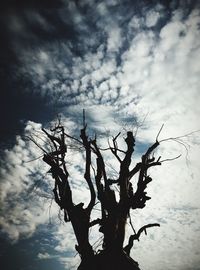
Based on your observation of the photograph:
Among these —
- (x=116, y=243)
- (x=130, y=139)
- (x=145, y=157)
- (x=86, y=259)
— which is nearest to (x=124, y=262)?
(x=116, y=243)

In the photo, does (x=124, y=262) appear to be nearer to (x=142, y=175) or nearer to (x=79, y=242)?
(x=79, y=242)

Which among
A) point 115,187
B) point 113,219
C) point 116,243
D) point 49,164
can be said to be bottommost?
point 116,243

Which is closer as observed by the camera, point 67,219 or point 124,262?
point 124,262

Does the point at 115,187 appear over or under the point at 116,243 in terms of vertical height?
over

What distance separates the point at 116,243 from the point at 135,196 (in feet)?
5.84

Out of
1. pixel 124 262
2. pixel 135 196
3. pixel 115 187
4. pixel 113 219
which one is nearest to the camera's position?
pixel 124 262

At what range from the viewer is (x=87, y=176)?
7.79 metres

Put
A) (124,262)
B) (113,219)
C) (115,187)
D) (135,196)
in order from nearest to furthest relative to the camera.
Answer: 1. (124,262)
2. (113,219)
3. (135,196)
4. (115,187)

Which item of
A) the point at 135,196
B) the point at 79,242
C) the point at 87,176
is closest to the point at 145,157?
the point at 135,196

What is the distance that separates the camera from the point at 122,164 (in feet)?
27.6

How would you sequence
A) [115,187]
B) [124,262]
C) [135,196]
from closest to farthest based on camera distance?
[124,262] → [135,196] → [115,187]

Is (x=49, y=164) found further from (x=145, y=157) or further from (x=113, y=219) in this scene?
(x=145, y=157)

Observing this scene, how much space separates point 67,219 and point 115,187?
2238mm

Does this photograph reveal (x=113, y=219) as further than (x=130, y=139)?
No
